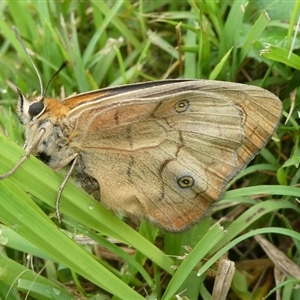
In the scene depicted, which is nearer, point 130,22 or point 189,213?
point 189,213

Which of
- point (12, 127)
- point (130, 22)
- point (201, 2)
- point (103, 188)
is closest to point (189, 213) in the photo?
point (103, 188)

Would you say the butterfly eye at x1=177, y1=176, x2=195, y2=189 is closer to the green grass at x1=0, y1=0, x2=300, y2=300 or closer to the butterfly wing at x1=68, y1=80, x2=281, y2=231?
the butterfly wing at x1=68, y1=80, x2=281, y2=231

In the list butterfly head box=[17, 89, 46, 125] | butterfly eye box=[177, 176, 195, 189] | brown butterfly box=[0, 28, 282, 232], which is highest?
butterfly head box=[17, 89, 46, 125]

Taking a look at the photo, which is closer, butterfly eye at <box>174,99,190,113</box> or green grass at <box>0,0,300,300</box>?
green grass at <box>0,0,300,300</box>

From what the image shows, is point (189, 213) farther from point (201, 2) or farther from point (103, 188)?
point (201, 2)

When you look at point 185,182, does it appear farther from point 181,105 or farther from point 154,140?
point 181,105

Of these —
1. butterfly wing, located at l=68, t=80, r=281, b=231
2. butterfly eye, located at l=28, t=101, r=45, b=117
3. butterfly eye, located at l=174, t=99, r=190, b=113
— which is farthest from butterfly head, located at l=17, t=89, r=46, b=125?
butterfly eye, located at l=174, t=99, r=190, b=113
